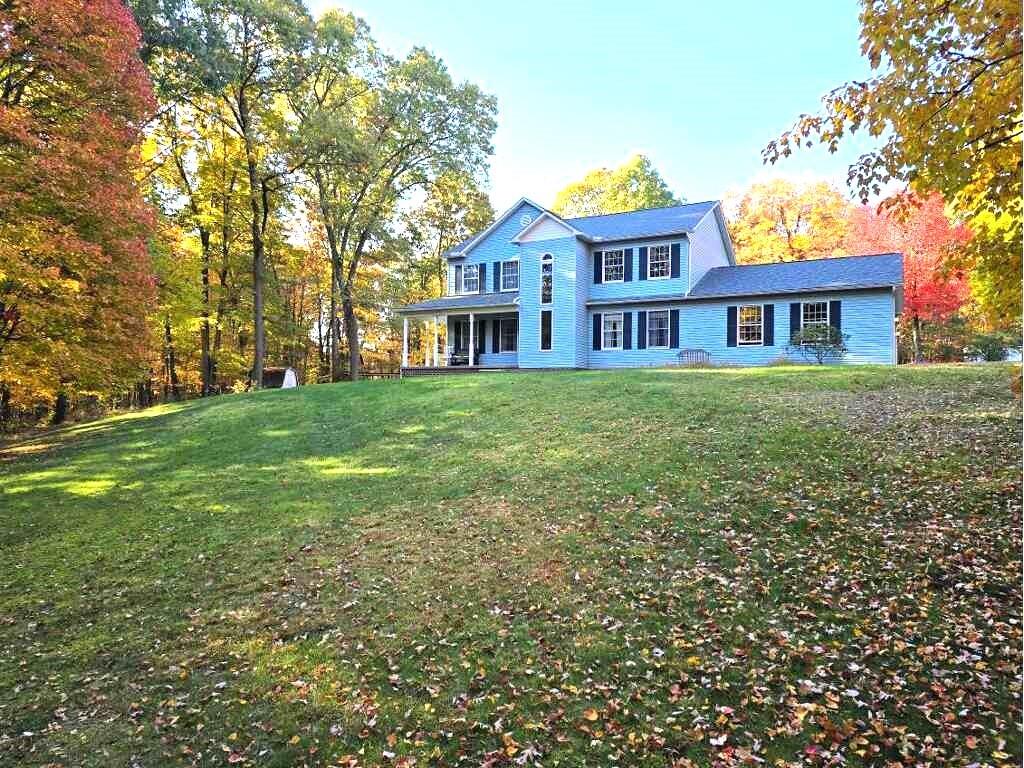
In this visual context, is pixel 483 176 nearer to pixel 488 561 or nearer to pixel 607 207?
pixel 607 207

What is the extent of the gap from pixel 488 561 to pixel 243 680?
268 centimetres

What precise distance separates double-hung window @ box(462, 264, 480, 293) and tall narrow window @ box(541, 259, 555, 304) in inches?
173

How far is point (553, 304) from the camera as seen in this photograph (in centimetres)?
2461

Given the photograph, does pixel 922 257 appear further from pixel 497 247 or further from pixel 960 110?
pixel 960 110

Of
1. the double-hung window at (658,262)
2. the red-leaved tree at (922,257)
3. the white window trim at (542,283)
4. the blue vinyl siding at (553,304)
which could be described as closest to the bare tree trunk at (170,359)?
the blue vinyl siding at (553,304)

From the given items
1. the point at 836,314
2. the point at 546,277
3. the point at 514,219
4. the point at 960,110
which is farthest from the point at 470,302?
the point at 960,110

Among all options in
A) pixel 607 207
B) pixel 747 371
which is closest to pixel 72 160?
pixel 747 371

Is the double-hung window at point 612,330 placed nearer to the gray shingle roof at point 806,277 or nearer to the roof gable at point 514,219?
the gray shingle roof at point 806,277

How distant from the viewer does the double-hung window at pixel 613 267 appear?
80.3 ft

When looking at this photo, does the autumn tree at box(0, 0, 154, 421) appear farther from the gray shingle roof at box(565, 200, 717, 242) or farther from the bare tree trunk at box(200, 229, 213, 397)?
the gray shingle roof at box(565, 200, 717, 242)

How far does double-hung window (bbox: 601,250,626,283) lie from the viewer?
2448 centimetres

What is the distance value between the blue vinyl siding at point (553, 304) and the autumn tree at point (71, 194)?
14346 mm

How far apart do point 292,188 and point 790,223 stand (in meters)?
30.5

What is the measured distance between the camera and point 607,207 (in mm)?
42906
